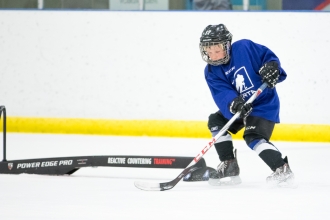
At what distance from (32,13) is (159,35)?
1.13m

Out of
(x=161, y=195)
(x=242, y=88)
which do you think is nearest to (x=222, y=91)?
(x=242, y=88)

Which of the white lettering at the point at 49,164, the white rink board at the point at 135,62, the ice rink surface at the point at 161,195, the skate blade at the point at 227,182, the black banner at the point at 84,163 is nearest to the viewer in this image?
the ice rink surface at the point at 161,195

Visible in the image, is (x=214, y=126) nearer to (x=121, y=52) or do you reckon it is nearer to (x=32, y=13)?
(x=121, y=52)

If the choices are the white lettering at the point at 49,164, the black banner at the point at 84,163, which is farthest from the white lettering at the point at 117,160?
the white lettering at the point at 49,164

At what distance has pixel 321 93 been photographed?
579 cm

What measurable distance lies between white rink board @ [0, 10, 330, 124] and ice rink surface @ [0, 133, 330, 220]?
3.16ft

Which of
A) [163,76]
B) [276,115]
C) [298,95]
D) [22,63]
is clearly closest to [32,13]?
[22,63]

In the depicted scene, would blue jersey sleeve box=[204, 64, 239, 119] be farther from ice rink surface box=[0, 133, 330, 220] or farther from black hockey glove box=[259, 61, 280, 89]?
ice rink surface box=[0, 133, 330, 220]

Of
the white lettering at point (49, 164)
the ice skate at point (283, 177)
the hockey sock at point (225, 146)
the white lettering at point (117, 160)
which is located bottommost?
the white lettering at point (49, 164)

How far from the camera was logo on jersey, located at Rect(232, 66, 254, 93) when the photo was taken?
3688 millimetres

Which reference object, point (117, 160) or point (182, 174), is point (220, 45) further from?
point (117, 160)

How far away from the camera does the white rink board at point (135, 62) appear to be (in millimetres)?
5824

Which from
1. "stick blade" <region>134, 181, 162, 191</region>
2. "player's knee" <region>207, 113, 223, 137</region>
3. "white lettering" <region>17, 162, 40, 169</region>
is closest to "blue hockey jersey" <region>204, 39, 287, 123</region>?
"player's knee" <region>207, 113, 223, 137</region>

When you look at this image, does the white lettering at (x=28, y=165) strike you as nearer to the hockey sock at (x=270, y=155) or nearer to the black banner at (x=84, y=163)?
the black banner at (x=84, y=163)
